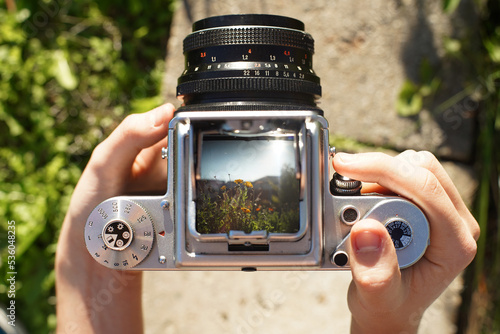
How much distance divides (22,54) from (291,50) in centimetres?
124

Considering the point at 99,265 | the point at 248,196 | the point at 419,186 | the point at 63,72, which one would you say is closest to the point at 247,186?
the point at 248,196

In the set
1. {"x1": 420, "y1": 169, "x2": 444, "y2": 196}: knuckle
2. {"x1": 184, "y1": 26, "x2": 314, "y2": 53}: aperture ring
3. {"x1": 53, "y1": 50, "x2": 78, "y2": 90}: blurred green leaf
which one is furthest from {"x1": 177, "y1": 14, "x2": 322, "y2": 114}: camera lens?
{"x1": 53, "y1": 50, "x2": 78, "y2": 90}: blurred green leaf

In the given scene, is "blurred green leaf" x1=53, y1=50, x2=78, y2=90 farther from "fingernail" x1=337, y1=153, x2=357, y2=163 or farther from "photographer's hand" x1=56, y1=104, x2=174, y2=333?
"fingernail" x1=337, y1=153, x2=357, y2=163

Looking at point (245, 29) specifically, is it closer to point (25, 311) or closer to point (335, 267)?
point (335, 267)

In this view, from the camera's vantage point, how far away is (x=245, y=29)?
0.77 m

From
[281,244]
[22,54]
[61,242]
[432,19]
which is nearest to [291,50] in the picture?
[281,244]

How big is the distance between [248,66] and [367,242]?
34 centimetres

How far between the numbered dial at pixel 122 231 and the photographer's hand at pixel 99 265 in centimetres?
18

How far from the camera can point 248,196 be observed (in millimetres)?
721

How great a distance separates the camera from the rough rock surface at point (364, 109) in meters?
1.50

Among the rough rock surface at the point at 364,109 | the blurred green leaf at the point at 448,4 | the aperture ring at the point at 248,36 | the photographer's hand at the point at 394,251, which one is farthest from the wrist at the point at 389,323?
the blurred green leaf at the point at 448,4

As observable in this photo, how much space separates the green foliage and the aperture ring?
33.0 inches

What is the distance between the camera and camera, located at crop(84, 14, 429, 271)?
28.5 inches

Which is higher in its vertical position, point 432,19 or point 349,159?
point 432,19
